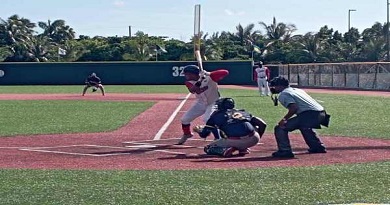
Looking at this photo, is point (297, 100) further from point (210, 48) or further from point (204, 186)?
point (210, 48)

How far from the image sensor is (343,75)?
53.0 metres

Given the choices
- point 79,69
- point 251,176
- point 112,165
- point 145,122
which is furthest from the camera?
point 79,69

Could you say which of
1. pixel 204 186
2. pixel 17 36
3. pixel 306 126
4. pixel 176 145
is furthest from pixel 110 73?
pixel 204 186

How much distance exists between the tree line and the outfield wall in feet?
57.0

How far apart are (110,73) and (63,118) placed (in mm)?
39410

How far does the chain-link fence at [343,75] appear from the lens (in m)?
49.1

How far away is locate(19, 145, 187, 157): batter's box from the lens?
13.4m

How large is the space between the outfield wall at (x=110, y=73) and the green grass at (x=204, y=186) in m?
50.5

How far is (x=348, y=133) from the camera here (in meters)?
17.3

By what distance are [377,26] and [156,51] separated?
25583 millimetres

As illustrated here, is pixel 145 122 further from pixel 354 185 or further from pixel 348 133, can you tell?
pixel 354 185

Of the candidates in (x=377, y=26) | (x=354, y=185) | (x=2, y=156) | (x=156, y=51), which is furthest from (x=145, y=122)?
(x=377, y=26)

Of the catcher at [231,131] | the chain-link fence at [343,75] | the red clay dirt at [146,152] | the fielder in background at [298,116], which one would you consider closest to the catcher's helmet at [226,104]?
the catcher at [231,131]

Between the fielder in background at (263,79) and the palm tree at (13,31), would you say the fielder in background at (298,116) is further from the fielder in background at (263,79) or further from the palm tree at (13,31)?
the palm tree at (13,31)
